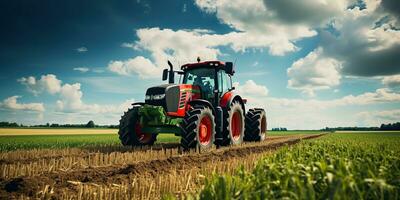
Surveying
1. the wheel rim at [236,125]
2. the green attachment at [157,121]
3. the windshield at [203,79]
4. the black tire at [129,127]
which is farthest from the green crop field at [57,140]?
the wheel rim at [236,125]

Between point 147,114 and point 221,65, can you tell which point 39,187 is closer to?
point 147,114

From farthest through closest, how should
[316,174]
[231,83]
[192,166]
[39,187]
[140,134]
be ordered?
1. [231,83]
2. [140,134]
3. [192,166]
4. [39,187]
5. [316,174]

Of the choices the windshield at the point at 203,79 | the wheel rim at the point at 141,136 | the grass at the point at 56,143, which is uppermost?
the windshield at the point at 203,79

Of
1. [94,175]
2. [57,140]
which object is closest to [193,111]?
[94,175]

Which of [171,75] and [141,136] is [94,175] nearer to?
[141,136]

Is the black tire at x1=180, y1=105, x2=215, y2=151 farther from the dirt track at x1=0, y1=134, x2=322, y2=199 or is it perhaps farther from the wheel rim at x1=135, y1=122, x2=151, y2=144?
the wheel rim at x1=135, y1=122, x2=151, y2=144

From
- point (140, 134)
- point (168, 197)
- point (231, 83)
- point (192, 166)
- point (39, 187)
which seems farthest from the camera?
point (231, 83)

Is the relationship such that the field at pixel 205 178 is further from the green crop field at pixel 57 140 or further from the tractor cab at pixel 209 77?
the green crop field at pixel 57 140

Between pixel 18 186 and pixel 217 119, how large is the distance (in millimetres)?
7268

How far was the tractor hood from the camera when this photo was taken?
→ 11.5m

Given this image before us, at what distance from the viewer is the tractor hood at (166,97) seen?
452 inches

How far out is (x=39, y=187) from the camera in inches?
234

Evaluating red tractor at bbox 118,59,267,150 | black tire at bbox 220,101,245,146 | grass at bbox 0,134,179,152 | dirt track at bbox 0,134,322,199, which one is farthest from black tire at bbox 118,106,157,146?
black tire at bbox 220,101,245,146

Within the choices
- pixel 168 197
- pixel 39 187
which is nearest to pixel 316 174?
pixel 168 197
